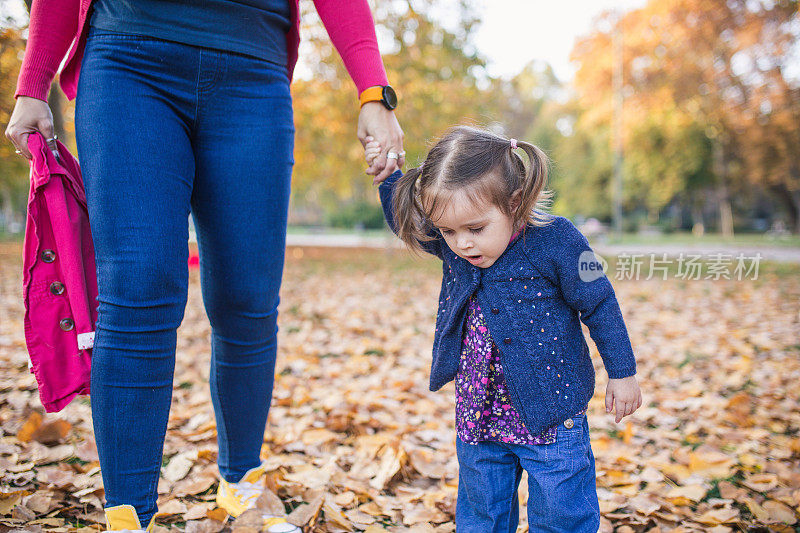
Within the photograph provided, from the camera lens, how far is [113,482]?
132 cm

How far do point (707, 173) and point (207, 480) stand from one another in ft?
104

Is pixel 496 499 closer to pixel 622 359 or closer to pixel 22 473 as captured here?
pixel 622 359

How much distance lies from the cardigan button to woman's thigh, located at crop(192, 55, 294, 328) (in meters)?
0.34

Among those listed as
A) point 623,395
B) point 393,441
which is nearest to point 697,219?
point 393,441

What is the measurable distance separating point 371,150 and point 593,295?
699 mm

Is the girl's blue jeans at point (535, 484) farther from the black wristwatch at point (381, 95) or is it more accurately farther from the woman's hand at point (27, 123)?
the woman's hand at point (27, 123)

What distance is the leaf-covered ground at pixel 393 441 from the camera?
1.85 m

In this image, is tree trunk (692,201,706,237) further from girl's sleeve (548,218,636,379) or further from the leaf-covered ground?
girl's sleeve (548,218,636,379)

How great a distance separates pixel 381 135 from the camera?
5.27ft

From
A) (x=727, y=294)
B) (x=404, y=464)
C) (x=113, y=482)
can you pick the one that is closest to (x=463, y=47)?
(x=727, y=294)

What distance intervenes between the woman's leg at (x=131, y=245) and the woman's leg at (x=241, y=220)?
12 cm

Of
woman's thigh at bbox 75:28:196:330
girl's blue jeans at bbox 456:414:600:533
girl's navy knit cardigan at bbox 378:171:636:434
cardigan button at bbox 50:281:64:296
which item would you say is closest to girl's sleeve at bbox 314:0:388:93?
woman's thigh at bbox 75:28:196:330

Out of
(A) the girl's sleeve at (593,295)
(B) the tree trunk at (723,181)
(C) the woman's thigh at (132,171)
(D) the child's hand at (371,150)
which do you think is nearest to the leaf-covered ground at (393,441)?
(D) the child's hand at (371,150)

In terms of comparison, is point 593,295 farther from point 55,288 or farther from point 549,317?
point 55,288
